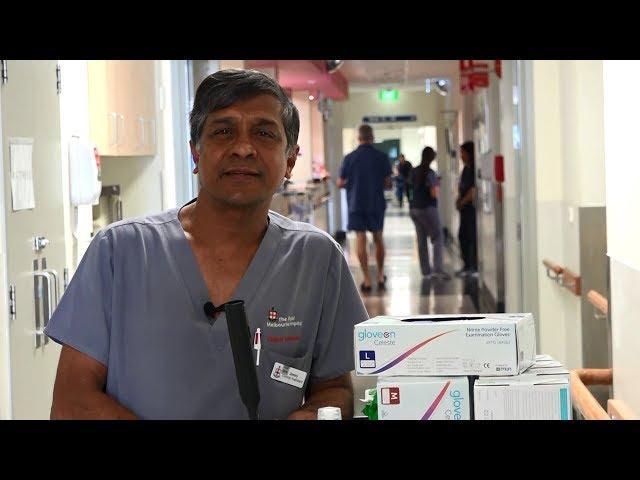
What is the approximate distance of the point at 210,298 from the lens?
2078mm

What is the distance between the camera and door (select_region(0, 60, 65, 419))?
12.6 ft

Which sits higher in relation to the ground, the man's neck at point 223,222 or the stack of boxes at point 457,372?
the man's neck at point 223,222

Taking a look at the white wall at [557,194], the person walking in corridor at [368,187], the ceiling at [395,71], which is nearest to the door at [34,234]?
the white wall at [557,194]

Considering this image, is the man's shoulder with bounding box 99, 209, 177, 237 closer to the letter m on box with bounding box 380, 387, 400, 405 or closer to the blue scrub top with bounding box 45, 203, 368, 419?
A: the blue scrub top with bounding box 45, 203, 368, 419

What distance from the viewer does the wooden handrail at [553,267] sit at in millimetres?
5820

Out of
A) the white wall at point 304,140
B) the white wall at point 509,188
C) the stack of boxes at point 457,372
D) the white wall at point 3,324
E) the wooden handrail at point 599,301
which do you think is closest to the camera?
the stack of boxes at point 457,372

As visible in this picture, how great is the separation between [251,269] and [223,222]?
0.36 feet

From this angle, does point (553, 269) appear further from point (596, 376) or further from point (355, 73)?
point (355, 73)

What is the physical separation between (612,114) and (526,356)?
2387 millimetres

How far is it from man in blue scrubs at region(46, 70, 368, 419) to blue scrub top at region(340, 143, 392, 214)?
35.2 feet

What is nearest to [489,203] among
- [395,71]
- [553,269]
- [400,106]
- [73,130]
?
[553,269]

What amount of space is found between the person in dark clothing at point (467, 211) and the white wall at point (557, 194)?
6.70 metres

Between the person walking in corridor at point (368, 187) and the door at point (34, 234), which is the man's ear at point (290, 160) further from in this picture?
the person walking in corridor at point (368, 187)

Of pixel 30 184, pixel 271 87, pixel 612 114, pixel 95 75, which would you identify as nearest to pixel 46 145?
pixel 30 184
